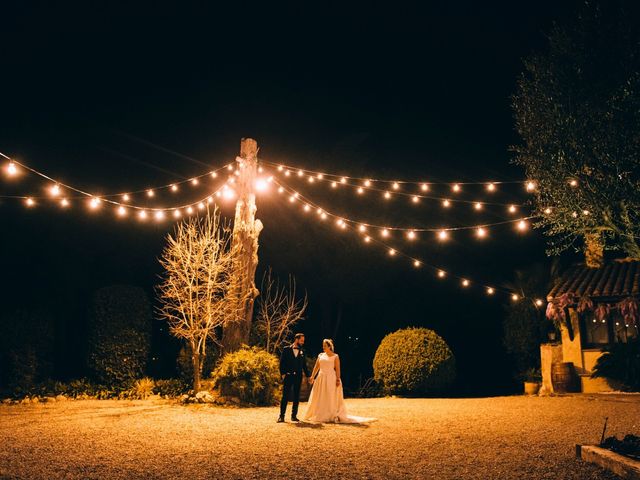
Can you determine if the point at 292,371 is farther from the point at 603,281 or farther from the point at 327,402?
the point at 603,281

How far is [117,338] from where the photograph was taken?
14.2 meters

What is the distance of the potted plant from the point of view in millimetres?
15398

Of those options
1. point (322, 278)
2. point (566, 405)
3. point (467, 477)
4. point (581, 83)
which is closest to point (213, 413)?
point (467, 477)

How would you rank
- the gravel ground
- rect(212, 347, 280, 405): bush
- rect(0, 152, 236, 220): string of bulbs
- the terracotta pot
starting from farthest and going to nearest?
the terracotta pot
rect(212, 347, 280, 405): bush
rect(0, 152, 236, 220): string of bulbs
the gravel ground

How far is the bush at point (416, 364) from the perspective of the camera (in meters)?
14.3

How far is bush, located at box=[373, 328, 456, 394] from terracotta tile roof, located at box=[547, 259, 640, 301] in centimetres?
355

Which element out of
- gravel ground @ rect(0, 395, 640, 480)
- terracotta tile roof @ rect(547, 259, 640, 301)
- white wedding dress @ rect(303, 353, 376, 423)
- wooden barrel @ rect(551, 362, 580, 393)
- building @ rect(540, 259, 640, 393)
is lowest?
gravel ground @ rect(0, 395, 640, 480)

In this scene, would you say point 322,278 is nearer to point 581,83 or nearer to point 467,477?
point 581,83

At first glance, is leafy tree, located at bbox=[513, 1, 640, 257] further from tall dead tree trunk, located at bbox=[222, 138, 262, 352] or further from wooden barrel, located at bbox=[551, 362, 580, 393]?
tall dead tree trunk, located at bbox=[222, 138, 262, 352]

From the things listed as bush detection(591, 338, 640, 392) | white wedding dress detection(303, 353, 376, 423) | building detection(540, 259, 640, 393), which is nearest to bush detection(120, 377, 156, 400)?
white wedding dress detection(303, 353, 376, 423)

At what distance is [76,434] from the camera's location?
7.82 meters

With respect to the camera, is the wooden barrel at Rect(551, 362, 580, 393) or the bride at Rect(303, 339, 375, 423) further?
the wooden barrel at Rect(551, 362, 580, 393)

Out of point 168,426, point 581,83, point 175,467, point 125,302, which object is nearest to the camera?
point 175,467

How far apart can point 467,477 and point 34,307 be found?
13424 mm
